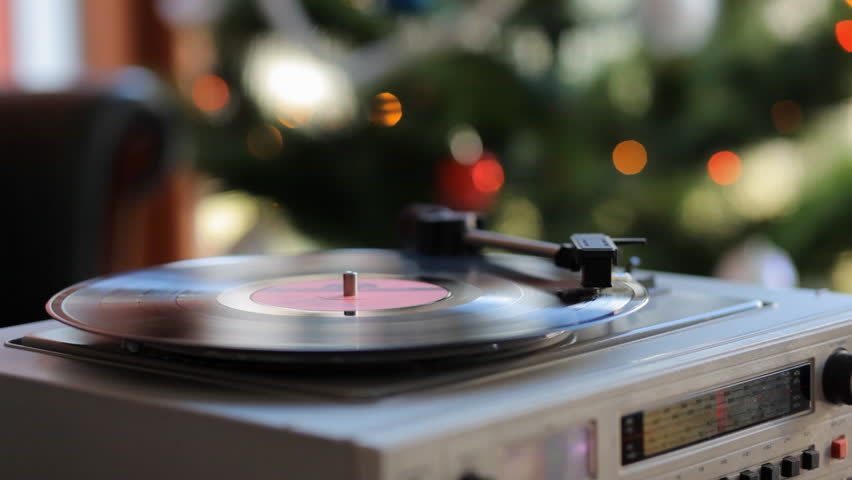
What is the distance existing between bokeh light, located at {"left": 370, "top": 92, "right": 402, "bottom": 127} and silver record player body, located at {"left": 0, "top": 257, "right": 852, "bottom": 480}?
104 centimetres

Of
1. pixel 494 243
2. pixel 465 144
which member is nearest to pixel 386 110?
pixel 465 144

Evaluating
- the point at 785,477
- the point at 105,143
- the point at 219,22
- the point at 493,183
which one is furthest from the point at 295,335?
the point at 219,22

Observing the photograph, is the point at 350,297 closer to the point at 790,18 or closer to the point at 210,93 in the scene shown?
the point at 790,18

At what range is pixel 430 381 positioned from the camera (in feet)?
1.60

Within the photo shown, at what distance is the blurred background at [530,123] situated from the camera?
4.54 feet

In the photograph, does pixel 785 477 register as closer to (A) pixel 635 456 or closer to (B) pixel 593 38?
(A) pixel 635 456

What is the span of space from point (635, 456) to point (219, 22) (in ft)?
4.92

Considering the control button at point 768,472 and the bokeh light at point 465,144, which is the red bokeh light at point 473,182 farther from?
the control button at point 768,472

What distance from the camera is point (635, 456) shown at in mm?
505

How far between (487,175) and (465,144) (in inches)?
6.4

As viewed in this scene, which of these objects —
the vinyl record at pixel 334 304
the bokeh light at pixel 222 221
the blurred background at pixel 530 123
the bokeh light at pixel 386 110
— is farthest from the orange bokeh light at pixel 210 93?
the vinyl record at pixel 334 304

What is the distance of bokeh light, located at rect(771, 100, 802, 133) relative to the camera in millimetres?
1452

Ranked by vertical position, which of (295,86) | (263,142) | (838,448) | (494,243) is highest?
(295,86)

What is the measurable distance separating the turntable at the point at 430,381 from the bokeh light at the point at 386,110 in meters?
0.95
